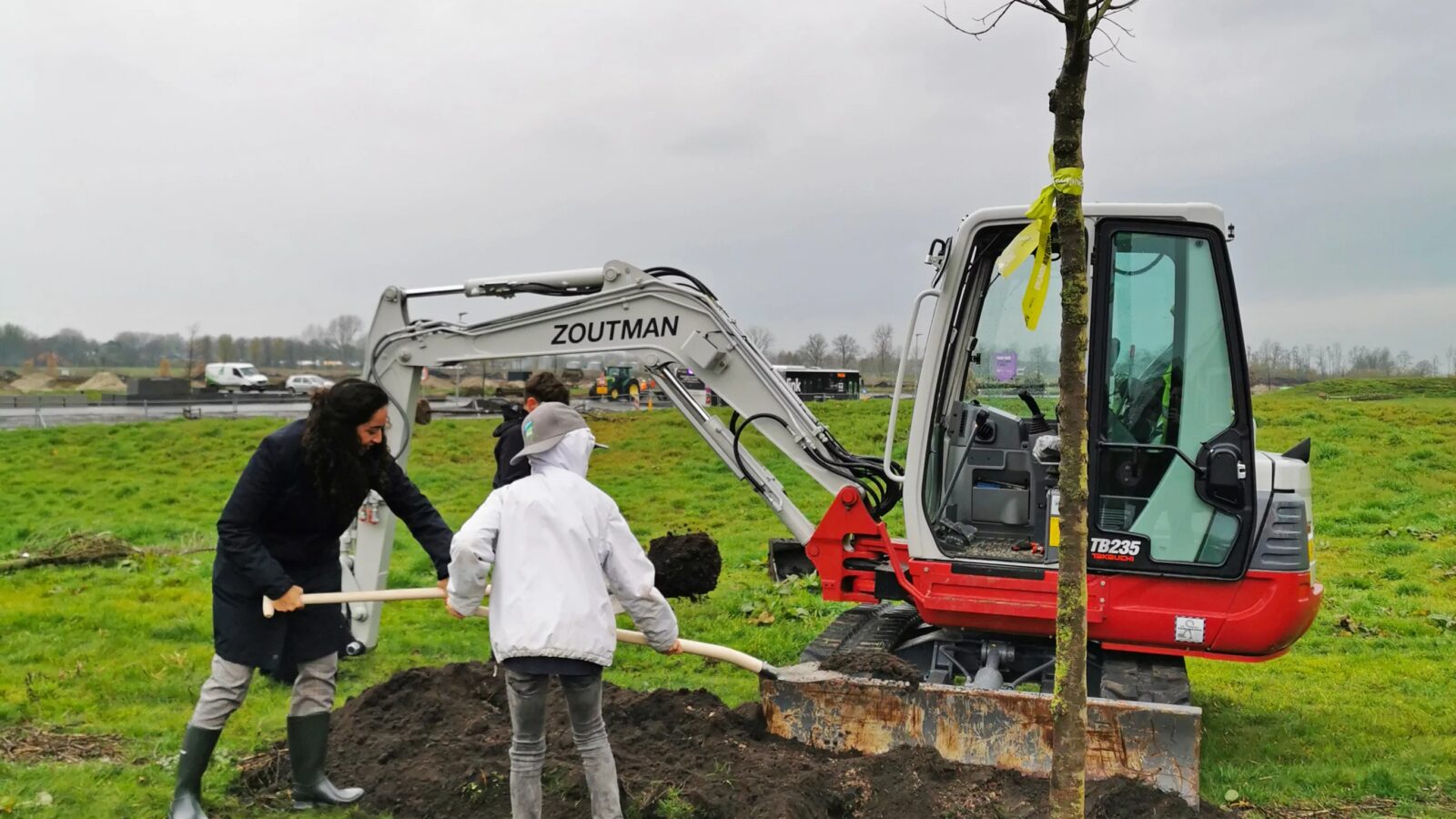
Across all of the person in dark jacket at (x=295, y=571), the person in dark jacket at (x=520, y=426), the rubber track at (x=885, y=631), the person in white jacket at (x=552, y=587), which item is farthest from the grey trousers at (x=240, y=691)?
the rubber track at (x=885, y=631)

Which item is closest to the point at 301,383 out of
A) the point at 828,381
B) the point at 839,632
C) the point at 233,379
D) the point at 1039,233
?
the point at 233,379

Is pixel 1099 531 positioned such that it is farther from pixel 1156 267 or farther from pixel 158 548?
pixel 158 548

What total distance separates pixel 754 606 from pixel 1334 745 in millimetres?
4661

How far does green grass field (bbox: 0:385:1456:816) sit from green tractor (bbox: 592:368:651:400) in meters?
22.2

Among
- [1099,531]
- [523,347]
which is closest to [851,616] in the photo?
[1099,531]

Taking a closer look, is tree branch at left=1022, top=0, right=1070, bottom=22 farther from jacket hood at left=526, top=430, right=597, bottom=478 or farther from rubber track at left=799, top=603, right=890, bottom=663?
rubber track at left=799, top=603, right=890, bottom=663

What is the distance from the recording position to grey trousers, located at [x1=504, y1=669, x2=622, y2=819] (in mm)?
4281

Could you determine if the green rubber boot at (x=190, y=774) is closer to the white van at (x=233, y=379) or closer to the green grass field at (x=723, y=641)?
the green grass field at (x=723, y=641)

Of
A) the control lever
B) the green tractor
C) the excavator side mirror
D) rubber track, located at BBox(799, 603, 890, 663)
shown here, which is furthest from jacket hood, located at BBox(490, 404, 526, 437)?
the green tractor

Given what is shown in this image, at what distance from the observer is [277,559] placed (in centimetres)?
510

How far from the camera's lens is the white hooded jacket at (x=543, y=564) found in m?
4.16

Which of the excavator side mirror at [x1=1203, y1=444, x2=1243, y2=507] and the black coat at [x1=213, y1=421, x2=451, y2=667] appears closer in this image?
the black coat at [x1=213, y1=421, x2=451, y2=667]

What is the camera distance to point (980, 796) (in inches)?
193

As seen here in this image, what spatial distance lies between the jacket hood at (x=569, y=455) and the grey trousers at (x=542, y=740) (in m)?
0.83
